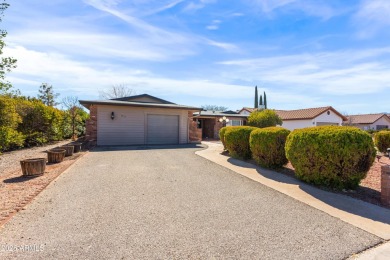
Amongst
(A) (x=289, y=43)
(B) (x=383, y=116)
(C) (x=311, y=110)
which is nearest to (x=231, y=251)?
(A) (x=289, y=43)

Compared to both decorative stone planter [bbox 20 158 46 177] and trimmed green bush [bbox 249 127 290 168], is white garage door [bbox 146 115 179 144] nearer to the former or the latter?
trimmed green bush [bbox 249 127 290 168]

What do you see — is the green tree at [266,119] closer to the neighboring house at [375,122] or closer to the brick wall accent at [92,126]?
the brick wall accent at [92,126]

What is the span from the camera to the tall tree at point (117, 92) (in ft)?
120

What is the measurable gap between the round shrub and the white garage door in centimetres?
1075

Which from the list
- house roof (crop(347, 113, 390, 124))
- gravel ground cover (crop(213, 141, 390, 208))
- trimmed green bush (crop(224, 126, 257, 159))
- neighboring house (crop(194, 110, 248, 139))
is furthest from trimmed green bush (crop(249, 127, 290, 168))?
house roof (crop(347, 113, 390, 124))

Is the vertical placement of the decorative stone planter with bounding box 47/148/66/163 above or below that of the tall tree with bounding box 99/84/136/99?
below

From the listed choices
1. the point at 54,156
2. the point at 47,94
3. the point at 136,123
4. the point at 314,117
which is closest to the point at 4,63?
the point at 54,156

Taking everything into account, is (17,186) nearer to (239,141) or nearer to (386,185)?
(239,141)

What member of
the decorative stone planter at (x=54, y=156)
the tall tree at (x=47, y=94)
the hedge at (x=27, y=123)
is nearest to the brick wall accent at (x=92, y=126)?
the hedge at (x=27, y=123)

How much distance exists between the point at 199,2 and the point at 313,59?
760 centimetres

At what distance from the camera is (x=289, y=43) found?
448 inches

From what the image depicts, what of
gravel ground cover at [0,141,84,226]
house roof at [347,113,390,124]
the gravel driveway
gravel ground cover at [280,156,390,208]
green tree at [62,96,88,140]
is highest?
house roof at [347,113,390,124]

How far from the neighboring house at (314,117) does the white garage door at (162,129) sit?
1889cm

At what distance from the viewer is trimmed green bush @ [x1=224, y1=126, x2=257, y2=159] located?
9.55m
